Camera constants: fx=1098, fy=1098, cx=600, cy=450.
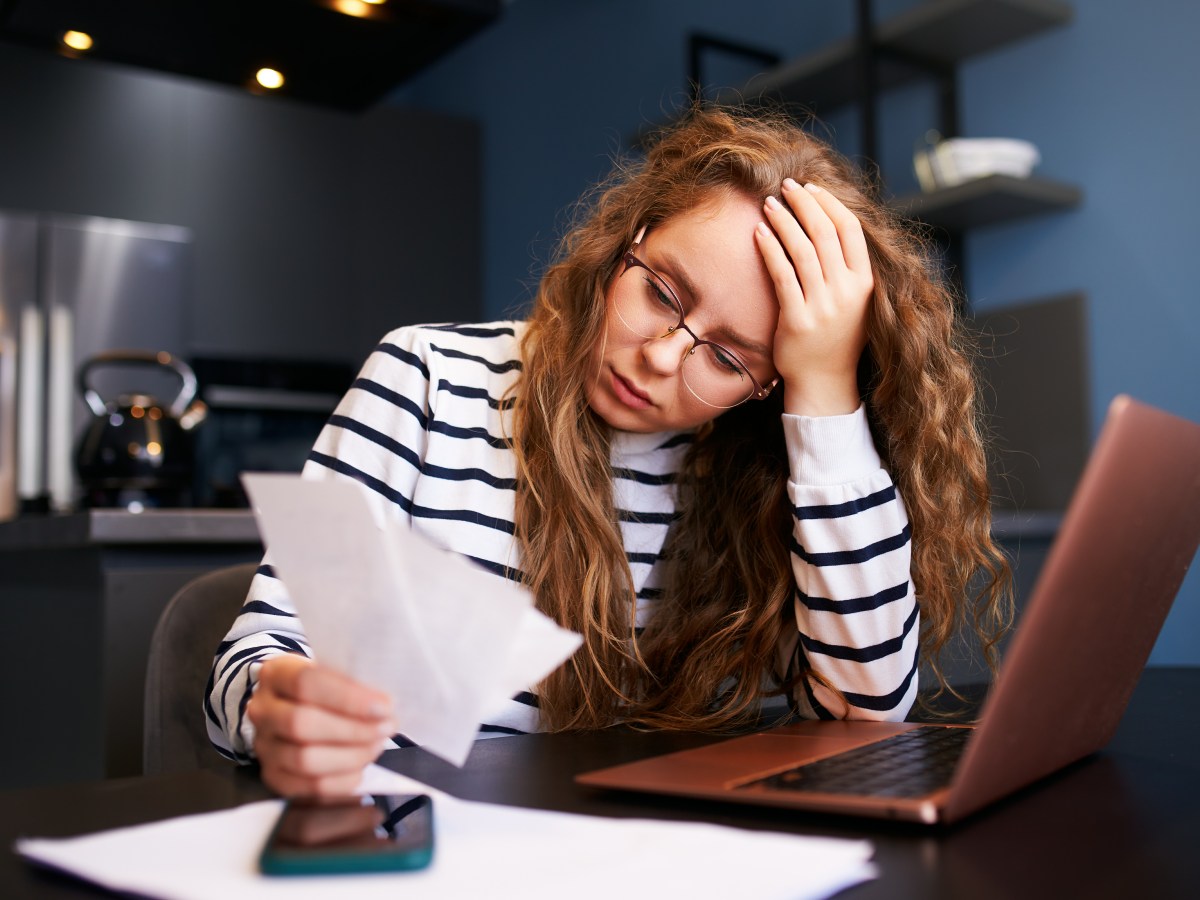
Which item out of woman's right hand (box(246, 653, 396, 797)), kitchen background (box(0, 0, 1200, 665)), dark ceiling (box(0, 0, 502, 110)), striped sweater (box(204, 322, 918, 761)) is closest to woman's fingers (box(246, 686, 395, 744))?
woman's right hand (box(246, 653, 396, 797))

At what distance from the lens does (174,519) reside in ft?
5.38

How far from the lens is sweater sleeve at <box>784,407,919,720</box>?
37.3 inches

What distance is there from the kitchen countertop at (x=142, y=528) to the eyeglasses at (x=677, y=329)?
895 mm

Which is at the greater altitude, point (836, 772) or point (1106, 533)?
point (1106, 533)

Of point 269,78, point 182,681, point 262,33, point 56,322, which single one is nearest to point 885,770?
point 182,681

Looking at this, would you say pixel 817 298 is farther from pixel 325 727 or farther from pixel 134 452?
pixel 134 452

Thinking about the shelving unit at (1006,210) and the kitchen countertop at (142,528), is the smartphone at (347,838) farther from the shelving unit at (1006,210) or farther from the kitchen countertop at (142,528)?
the shelving unit at (1006,210)

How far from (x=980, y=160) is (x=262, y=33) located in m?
1.53

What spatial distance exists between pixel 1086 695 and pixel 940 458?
17.2 inches

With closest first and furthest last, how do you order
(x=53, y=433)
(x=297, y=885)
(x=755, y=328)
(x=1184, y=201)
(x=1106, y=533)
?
(x=297, y=885) → (x=1106, y=533) → (x=755, y=328) → (x=1184, y=201) → (x=53, y=433)

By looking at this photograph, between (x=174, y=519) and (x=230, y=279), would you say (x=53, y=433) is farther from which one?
(x=174, y=519)

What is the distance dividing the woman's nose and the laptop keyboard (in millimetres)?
402

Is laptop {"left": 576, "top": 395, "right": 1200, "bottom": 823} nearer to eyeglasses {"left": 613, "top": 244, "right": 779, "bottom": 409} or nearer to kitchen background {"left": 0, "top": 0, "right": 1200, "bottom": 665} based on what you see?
eyeglasses {"left": 613, "top": 244, "right": 779, "bottom": 409}

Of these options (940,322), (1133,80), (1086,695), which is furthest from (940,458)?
(1133,80)
